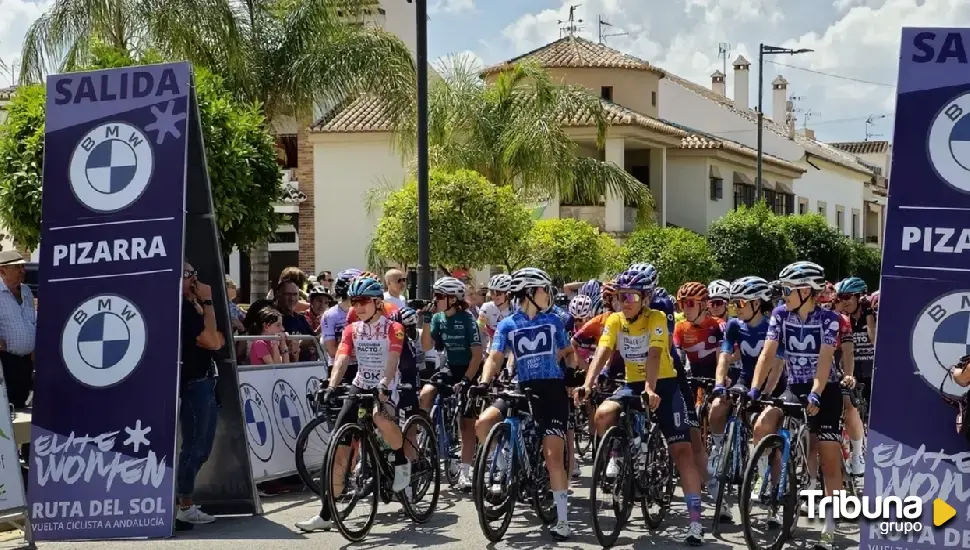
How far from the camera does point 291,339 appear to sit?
12461 millimetres

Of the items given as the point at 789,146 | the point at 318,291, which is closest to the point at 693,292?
the point at 318,291

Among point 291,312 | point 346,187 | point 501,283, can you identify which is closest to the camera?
point 501,283

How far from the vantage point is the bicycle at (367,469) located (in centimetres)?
909

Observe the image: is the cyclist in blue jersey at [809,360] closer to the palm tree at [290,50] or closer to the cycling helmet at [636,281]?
the cycling helmet at [636,281]

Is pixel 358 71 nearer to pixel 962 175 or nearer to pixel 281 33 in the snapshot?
pixel 281 33

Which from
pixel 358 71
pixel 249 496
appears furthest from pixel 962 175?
→ pixel 358 71

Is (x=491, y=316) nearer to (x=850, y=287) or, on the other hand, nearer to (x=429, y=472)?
(x=850, y=287)

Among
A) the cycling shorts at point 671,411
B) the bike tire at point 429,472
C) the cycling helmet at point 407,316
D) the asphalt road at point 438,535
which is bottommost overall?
the asphalt road at point 438,535

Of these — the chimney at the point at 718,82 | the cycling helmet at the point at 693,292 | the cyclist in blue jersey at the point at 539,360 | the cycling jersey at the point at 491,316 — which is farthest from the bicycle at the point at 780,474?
the chimney at the point at 718,82

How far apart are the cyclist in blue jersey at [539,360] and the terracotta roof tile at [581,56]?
40.7 meters

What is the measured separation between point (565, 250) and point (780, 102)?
179 ft

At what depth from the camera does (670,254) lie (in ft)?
131

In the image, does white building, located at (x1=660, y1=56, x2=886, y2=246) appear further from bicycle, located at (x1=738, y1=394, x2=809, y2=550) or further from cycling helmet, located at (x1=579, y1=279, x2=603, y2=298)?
bicycle, located at (x1=738, y1=394, x2=809, y2=550)

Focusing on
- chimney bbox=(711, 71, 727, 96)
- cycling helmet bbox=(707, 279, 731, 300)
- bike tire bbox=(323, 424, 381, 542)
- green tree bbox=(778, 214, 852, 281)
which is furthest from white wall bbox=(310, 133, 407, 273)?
chimney bbox=(711, 71, 727, 96)
